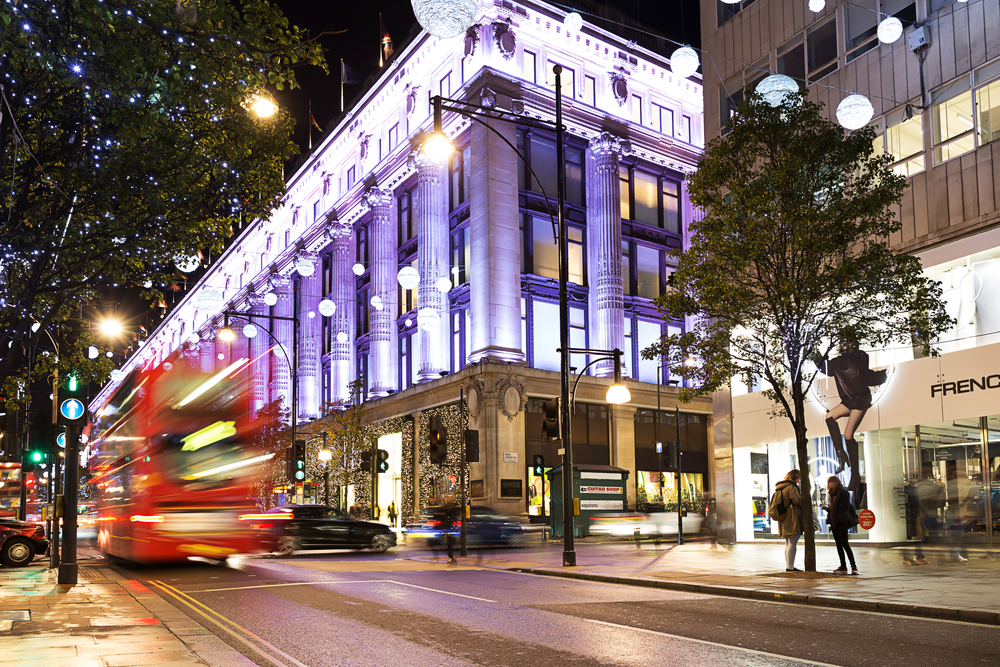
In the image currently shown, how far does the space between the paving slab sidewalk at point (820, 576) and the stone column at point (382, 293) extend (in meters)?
29.7

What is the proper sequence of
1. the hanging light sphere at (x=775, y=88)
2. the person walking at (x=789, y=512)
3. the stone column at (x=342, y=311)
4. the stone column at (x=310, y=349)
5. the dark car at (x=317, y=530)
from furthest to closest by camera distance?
the stone column at (x=310, y=349)
the stone column at (x=342, y=311)
the dark car at (x=317, y=530)
the hanging light sphere at (x=775, y=88)
the person walking at (x=789, y=512)

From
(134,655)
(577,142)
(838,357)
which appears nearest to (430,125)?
(577,142)

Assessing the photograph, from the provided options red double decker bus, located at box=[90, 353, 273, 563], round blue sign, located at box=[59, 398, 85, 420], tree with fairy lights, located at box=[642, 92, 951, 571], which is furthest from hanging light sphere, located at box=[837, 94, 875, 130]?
round blue sign, located at box=[59, 398, 85, 420]

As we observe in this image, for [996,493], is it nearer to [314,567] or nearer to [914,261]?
[914,261]

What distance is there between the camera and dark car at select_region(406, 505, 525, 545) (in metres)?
29.6

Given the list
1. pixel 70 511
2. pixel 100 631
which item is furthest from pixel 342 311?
pixel 100 631

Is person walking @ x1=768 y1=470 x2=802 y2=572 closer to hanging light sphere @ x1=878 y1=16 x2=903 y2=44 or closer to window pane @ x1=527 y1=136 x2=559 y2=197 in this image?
hanging light sphere @ x1=878 y1=16 x2=903 y2=44

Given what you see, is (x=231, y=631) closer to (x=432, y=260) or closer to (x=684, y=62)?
(x=684, y=62)

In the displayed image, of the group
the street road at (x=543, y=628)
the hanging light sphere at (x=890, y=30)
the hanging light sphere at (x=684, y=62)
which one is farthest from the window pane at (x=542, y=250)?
the street road at (x=543, y=628)

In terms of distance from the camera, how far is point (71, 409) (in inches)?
677

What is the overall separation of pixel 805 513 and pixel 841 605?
480 centimetres

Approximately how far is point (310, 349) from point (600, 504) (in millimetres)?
36718

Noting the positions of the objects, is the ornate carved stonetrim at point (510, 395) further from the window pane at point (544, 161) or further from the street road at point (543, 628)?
the street road at point (543, 628)

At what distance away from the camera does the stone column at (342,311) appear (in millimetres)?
60844
